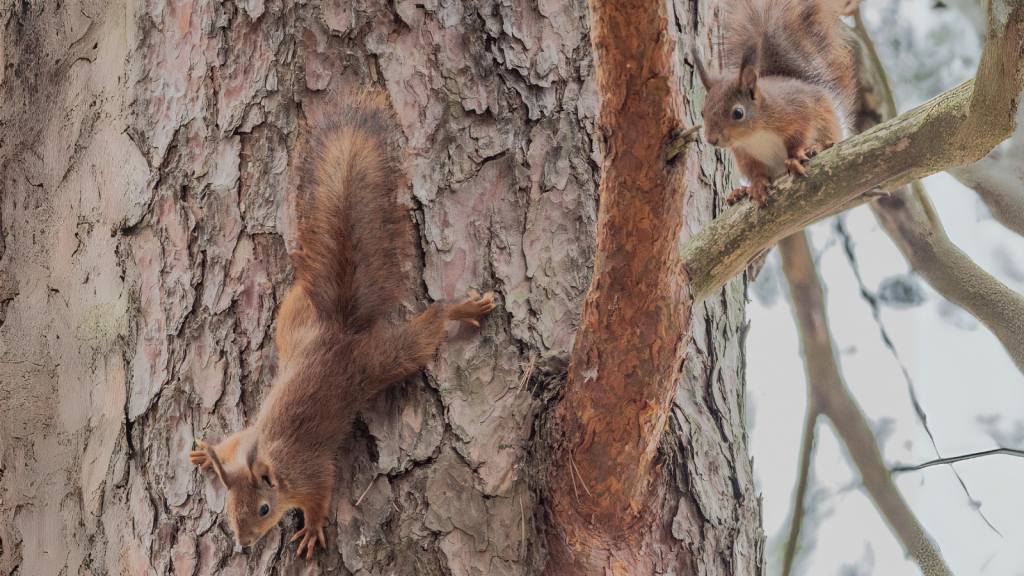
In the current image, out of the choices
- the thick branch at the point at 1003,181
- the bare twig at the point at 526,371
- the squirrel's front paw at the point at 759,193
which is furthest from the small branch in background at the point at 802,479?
the bare twig at the point at 526,371

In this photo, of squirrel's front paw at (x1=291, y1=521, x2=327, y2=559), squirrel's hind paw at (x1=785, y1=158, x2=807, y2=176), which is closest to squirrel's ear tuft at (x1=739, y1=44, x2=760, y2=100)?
squirrel's hind paw at (x1=785, y1=158, x2=807, y2=176)

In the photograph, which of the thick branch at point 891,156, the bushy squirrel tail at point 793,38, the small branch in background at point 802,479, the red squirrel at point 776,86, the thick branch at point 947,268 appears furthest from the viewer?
the small branch in background at point 802,479

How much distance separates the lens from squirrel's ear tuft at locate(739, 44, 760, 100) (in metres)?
0.98

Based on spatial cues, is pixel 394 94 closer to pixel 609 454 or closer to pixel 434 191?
pixel 434 191

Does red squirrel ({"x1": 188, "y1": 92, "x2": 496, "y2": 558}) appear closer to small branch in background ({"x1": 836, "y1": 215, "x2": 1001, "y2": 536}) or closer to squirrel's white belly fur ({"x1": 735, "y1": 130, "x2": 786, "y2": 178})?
squirrel's white belly fur ({"x1": 735, "y1": 130, "x2": 786, "y2": 178})

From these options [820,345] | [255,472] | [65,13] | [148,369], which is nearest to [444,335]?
[255,472]

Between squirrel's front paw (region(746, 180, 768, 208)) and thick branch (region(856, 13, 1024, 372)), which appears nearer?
squirrel's front paw (region(746, 180, 768, 208))

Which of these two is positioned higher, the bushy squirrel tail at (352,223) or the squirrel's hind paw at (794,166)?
the squirrel's hind paw at (794,166)

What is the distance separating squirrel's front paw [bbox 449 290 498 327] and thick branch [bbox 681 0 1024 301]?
258 millimetres

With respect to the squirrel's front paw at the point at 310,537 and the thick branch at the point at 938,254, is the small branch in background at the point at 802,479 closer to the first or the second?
the thick branch at the point at 938,254

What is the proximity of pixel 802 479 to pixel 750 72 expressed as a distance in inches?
39.7

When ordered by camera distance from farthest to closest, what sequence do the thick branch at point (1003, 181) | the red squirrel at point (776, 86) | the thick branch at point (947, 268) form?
the thick branch at point (1003, 181)
the thick branch at point (947, 268)
the red squirrel at point (776, 86)

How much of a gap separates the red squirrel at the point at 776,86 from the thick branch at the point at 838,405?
1.61 ft

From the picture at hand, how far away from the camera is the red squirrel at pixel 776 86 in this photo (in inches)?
41.0
